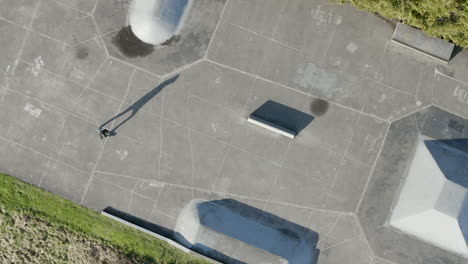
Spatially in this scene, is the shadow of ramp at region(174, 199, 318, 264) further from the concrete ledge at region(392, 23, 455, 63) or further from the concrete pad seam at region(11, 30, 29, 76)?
the concrete pad seam at region(11, 30, 29, 76)

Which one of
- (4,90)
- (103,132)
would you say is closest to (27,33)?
(4,90)

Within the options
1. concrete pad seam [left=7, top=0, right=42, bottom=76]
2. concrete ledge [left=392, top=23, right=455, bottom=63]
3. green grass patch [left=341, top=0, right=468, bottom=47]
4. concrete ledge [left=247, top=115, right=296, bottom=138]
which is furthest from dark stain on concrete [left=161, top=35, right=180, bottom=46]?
concrete ledge [left=392, top=23, right=455, bottom=63]

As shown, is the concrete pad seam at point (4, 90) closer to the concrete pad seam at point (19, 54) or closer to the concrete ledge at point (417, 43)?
the concrete pad seam at point (19, 54)

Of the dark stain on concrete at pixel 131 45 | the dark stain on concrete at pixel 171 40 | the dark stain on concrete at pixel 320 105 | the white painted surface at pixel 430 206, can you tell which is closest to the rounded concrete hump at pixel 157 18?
the dark stain on concrete at pixel 171 40

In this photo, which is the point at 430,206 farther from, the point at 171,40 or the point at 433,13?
the point at 171,40

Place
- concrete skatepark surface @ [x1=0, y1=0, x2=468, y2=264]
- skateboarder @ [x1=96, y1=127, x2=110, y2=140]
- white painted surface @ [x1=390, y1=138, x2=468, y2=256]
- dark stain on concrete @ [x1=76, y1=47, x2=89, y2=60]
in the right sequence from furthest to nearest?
dark stain on concrete @ [x1=76, y1=47, x2=89, y2=60], concrete skatepark surface @ [x1=0, y1=0, x2=468, y2=264], skateboarder @ [x1=96, y1=127, x2=110, y2=140], white painted surface @ [x1=390, y1=138, x2=468, y2=256]

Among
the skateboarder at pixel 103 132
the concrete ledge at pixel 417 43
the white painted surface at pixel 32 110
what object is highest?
the concrete ledge at pixel 417 43
